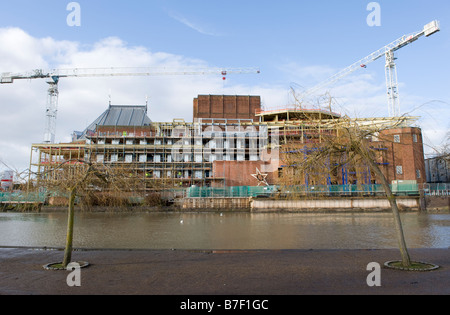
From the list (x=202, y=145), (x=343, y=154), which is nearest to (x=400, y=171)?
(x=202, y=145)

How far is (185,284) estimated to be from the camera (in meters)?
7.96

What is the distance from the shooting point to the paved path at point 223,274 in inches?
292

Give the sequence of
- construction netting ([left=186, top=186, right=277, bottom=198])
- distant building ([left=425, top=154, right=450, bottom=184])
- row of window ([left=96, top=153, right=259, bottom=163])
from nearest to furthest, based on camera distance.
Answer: distant building ([left=425, top=154, right=450, bottom=184]) → construction netting ([left=186, top=186, right=277, bottom=198]) → row of window ([left=96, top=153, right=259, bottom=163])

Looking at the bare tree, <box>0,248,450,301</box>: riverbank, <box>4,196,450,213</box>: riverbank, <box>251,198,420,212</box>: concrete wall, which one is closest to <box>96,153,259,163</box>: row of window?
<box>4,196,450,213</box>: riverbank

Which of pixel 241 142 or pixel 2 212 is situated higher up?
pixel 241 142

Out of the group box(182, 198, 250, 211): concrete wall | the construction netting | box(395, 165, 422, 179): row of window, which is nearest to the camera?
box(182, 198, 250, 211): concrete wall

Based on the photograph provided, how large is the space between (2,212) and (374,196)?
5496cm

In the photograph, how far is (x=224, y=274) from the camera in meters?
8.95

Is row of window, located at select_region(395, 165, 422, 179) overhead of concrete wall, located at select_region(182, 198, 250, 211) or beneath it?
overhead

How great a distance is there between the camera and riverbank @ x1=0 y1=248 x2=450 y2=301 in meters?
7.41

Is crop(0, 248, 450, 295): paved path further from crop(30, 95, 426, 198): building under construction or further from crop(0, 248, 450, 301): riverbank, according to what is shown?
crop(30, 95, 426, 198): building under construction

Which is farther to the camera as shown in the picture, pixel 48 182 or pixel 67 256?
pixel 48 182

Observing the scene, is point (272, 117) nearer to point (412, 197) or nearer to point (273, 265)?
point (412, 197)
